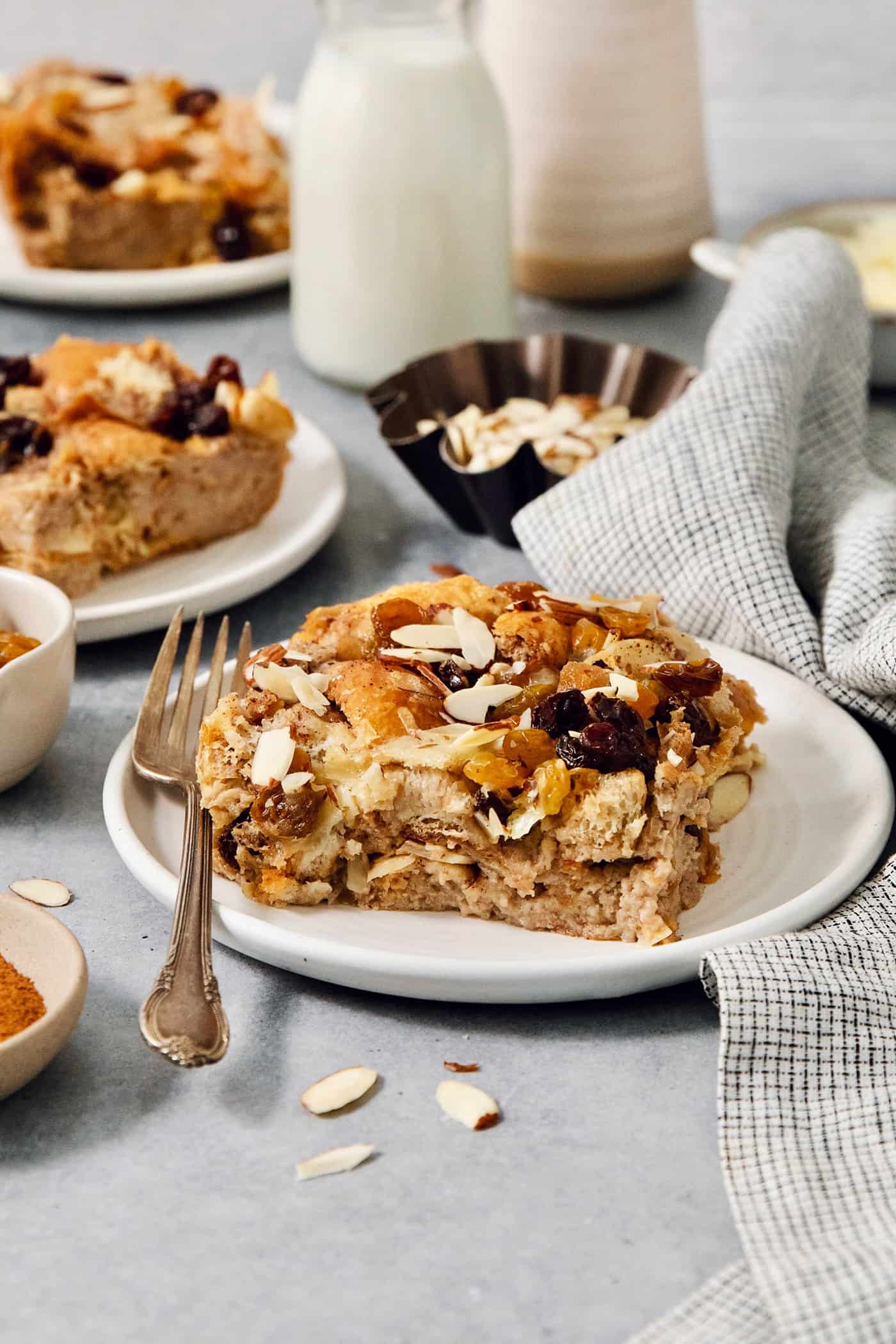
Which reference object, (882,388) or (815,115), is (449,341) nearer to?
(882,388)

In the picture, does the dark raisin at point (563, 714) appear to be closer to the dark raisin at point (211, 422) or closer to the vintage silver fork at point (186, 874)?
the vintage silver fork at point (186, 874)

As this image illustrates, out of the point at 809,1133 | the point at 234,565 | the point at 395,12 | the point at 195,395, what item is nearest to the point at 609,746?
the point at 809,1133

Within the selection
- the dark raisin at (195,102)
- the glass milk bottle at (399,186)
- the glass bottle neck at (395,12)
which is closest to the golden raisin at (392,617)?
the glass milk bottle at (399,186)

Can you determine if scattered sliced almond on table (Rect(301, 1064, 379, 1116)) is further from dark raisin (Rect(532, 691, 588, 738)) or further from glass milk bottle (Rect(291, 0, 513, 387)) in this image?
glass milk bottle (Rect(291, 0, 513, 387))

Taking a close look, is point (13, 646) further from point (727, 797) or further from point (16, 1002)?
point (727, 797)

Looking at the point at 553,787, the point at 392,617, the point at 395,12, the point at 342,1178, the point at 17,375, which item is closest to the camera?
the point at 342,1178

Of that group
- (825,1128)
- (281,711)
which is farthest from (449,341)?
(825,1128)
